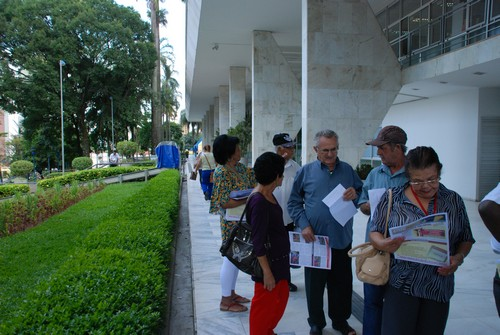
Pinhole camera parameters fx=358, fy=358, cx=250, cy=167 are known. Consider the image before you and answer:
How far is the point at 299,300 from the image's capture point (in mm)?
3969

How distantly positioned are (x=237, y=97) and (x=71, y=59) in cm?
1514

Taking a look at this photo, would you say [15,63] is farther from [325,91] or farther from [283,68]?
[325,91]

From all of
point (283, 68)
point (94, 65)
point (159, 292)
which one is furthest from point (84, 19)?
point (159, 292)

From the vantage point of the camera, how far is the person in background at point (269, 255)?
249 centimetres

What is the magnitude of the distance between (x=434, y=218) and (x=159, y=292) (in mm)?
2242

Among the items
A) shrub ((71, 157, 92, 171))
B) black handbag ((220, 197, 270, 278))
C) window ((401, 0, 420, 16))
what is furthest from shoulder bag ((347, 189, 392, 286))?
shrub ((71, 157, 92, 171))

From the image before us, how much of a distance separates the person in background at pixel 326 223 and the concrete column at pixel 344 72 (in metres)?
6.01

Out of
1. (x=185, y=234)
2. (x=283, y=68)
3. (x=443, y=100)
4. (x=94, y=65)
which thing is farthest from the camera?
(x=94, y=65)

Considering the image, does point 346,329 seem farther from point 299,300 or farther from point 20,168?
point 20,168

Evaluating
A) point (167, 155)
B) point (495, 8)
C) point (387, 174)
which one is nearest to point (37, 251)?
point (387, 174)

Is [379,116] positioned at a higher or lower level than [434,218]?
higher

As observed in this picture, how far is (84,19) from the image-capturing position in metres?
26.8

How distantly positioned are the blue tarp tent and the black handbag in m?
17.9

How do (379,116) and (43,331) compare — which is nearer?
(43,331)
